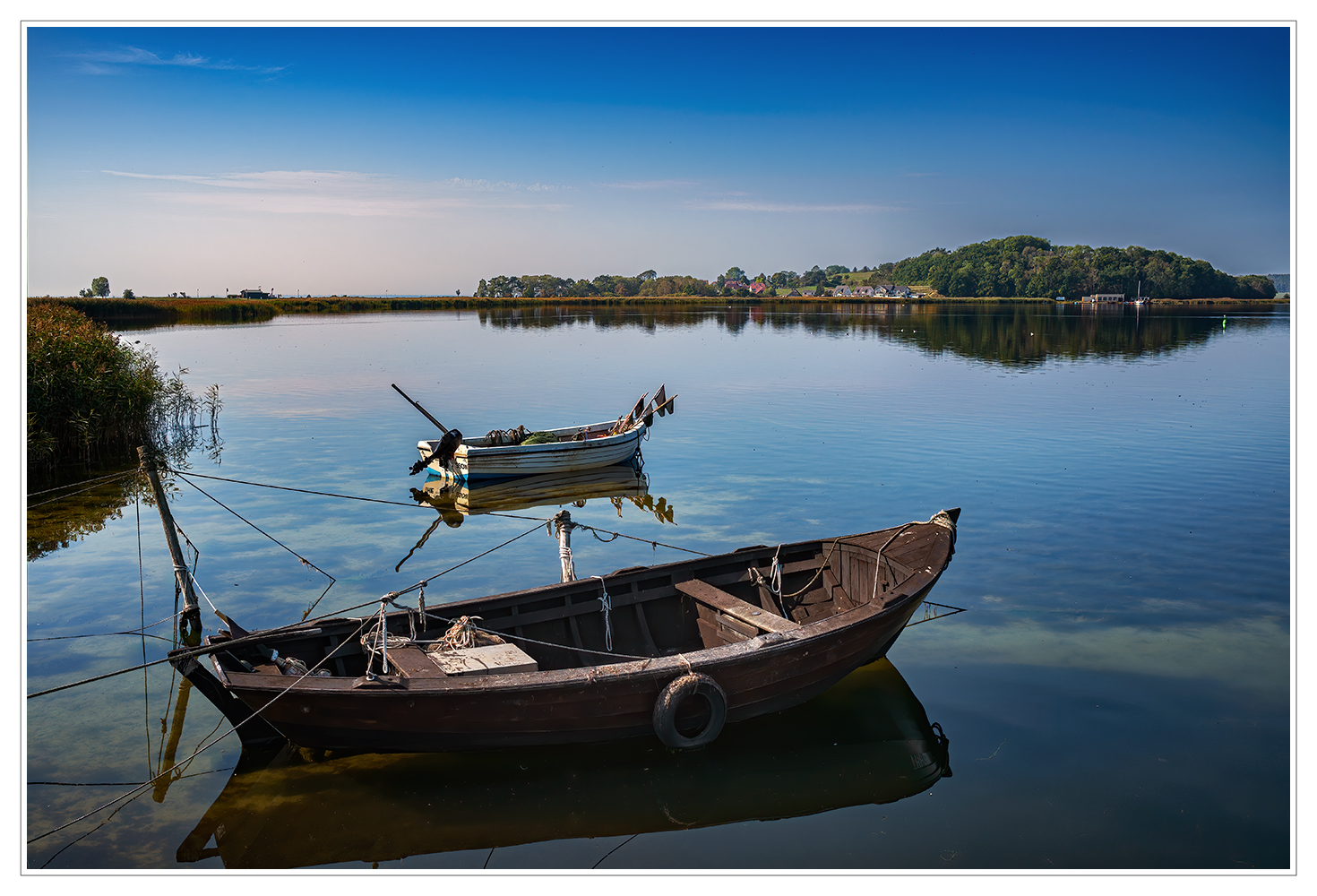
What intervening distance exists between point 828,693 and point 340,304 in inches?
5070

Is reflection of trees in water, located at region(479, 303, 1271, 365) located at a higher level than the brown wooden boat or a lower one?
higher

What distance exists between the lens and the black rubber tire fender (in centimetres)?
886

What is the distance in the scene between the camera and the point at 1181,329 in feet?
249

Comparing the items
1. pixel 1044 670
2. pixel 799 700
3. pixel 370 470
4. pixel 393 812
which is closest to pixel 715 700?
pixel 799 700

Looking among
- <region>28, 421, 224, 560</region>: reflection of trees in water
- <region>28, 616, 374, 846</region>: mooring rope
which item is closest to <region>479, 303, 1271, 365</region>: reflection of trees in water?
<region>28, 421, 224, 560</region>: reflection of trees in water

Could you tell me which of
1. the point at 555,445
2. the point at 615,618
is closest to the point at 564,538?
the point at 615,618

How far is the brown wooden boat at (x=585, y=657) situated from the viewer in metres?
8.36

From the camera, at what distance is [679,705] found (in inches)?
357

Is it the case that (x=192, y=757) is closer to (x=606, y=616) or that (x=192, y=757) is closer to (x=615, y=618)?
(x=606, y=616)

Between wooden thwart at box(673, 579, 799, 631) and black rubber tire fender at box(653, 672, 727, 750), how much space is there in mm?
1243

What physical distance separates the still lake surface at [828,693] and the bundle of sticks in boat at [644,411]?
53.0 inches

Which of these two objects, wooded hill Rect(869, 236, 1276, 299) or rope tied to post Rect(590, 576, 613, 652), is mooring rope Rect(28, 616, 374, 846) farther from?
wooded hill Rect(869, 236, 1276, 299)

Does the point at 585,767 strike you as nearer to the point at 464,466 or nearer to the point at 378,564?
the point at 378,564
